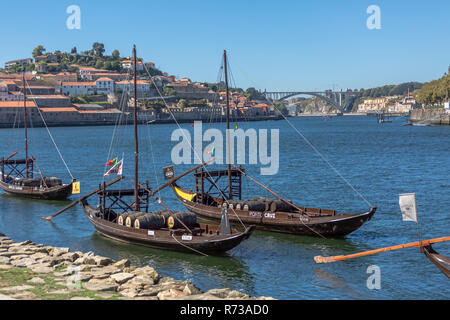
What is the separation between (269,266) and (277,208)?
737cm

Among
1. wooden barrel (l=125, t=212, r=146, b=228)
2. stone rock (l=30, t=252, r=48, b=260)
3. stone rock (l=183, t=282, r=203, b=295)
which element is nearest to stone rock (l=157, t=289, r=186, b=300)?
stone rock (l=183, t=282, r=203, b=295)

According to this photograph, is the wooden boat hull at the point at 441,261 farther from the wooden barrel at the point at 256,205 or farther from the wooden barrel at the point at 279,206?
the wooden barrel at the point at 256,205

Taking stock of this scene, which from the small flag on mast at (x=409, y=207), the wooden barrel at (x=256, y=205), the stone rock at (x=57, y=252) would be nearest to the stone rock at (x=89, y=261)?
the stone rock at (x=57, y=252)

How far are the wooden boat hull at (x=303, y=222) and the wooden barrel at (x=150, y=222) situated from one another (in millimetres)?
4344

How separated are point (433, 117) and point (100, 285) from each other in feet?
538

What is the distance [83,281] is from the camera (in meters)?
18.3

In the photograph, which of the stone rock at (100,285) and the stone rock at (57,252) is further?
the stone rock at (57,252)

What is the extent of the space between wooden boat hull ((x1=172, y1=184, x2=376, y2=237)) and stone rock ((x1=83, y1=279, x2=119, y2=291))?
449 inches

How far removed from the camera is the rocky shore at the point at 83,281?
16578mm

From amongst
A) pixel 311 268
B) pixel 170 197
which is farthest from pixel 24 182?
pixel 311 268

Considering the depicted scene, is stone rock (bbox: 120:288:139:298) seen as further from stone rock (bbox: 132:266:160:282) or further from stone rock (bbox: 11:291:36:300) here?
stone rock (bbox: 11:291:36:300)
